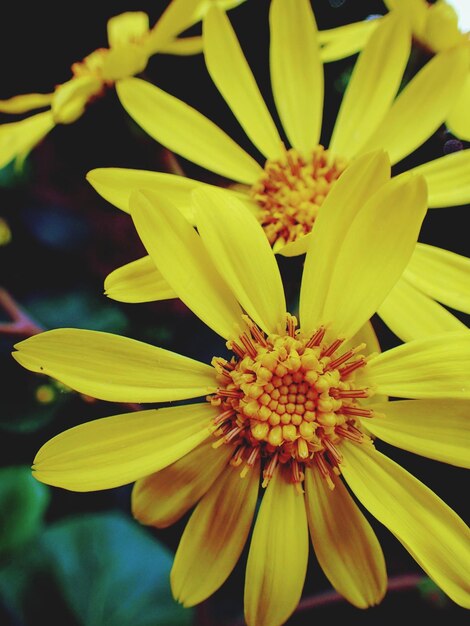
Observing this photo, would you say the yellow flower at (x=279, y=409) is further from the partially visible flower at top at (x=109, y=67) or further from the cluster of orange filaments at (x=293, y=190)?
the partially visible flower at top at (x=109, y=67)

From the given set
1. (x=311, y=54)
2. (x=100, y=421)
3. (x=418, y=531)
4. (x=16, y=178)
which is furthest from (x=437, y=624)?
(x=16, y=178)

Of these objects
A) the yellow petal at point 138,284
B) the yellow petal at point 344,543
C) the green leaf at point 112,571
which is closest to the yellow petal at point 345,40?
the yellow petal at point 138,284

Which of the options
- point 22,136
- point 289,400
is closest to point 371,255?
point 289,400

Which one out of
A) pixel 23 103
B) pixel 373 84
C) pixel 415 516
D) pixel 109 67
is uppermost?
pixel 23 103

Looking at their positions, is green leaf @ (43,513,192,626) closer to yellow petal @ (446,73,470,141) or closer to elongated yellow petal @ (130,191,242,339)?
elongated yellow petal @ (130,191,242,339)

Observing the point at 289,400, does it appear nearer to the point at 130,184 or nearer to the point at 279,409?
the point at 279,409

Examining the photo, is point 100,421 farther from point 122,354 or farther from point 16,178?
point 16,178

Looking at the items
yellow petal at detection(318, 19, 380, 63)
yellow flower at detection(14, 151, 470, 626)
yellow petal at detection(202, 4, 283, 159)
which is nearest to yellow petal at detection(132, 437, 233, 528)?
yellow flower at detection(14, 151, 470, 626)
